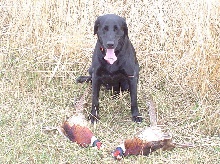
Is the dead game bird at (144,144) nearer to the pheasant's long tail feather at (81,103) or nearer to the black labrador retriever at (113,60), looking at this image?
the black labrador retriever at (113,60)

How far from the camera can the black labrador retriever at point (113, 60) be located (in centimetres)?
309

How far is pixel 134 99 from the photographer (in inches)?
134

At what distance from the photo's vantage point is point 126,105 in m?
3.62

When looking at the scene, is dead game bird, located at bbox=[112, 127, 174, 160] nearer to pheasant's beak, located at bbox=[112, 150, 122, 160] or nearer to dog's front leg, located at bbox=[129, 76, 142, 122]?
pheasant's beak, located at bbox=[112, 150, 122, 160]

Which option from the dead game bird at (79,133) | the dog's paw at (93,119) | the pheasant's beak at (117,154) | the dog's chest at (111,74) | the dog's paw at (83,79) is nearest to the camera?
the pheasant's beak at (117,154)

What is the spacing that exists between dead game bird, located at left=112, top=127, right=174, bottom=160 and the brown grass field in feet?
0.17

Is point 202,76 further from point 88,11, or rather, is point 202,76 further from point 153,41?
point 88,11

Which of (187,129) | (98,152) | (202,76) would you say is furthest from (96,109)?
(202,76)

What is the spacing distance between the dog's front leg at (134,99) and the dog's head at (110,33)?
29 centimetres

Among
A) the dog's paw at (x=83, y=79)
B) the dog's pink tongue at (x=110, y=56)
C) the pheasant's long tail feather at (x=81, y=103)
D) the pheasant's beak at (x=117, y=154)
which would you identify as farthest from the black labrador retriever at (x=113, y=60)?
the pheasant's beak at (x=117, y=154)

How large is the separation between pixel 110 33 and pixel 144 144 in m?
0.86

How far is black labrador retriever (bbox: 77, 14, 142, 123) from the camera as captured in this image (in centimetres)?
309

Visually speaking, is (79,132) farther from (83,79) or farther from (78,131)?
(83,79)

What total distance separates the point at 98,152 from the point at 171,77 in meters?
1.22
